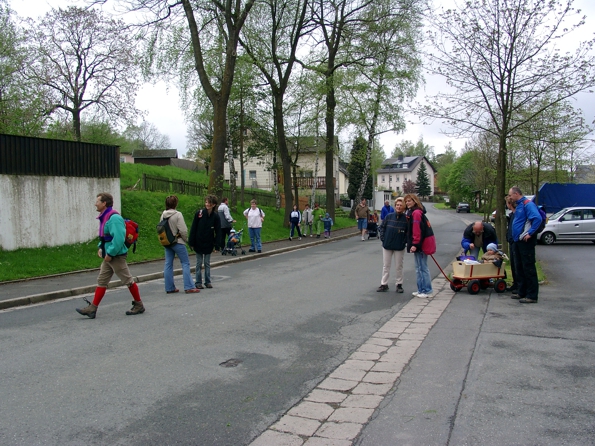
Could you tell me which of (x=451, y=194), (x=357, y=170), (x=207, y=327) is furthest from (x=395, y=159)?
(x=207, y=327)

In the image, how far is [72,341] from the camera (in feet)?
20.5

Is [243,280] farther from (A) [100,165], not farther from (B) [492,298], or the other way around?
(A) [100,165]

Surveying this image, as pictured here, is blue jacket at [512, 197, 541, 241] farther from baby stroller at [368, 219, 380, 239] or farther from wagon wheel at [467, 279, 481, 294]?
baby stroller at [368, 219, 380, 239]

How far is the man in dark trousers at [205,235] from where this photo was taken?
10289 millimetres

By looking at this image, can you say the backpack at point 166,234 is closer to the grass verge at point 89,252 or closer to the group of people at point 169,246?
the group of people at point 169,246

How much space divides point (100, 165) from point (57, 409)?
14.2 m

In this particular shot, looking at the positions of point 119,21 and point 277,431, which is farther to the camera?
point 119,21

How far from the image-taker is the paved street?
12.4 ft

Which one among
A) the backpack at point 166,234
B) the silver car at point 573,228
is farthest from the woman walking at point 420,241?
the silver car at point 573,228

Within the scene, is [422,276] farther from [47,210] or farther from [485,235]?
[47,210]

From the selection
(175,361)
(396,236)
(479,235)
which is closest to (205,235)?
(396,236)

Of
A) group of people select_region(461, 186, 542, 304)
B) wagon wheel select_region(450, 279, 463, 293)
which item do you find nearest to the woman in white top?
wagon wheel select_region(450, 279, 463, 293)

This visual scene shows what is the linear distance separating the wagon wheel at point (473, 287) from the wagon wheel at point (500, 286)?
0.31m

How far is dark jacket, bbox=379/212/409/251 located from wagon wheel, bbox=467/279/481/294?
4.48 ft
